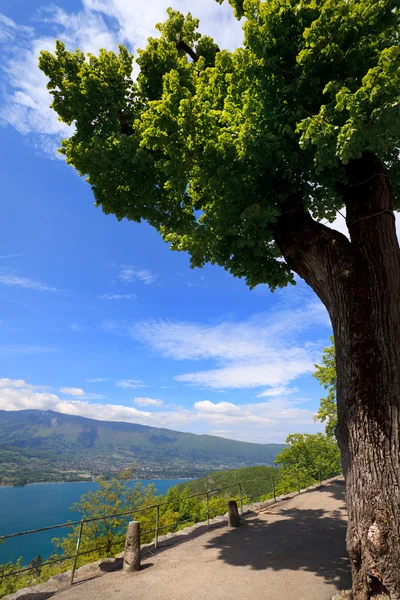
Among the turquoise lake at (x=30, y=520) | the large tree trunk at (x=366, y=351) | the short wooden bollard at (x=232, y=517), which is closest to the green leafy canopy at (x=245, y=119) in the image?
the large tree trunk at (x=366, y=351)

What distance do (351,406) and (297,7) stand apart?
23.8 feet

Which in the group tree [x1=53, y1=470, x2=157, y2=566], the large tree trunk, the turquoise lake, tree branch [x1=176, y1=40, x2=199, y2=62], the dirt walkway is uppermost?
tree branch [x1=176, y1=40, x2=199, y2=62]

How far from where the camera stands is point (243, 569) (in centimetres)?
714

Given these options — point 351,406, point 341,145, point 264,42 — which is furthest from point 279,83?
point 351,406

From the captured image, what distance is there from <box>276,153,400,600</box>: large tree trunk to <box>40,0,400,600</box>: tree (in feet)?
0.07

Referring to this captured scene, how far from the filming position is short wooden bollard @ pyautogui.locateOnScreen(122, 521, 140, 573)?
7.58 metres

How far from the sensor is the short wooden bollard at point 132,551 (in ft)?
24.9

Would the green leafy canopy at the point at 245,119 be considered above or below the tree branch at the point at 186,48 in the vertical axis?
below

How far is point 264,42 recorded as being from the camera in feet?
19.6

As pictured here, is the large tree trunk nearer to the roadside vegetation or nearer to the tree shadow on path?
the tree shadow on path

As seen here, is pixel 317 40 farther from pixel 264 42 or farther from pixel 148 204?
pixel 148 204

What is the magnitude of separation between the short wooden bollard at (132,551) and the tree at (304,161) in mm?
4995

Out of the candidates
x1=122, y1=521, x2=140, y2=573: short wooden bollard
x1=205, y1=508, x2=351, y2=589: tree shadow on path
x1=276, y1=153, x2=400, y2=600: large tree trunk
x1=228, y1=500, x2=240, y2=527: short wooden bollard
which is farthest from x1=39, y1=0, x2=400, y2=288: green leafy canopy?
x1=228, y1=500, x2=240, y2=527: short wooden bollard

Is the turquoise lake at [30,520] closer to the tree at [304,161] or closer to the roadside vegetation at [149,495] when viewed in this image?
the roadside vegetation at [149,495]
